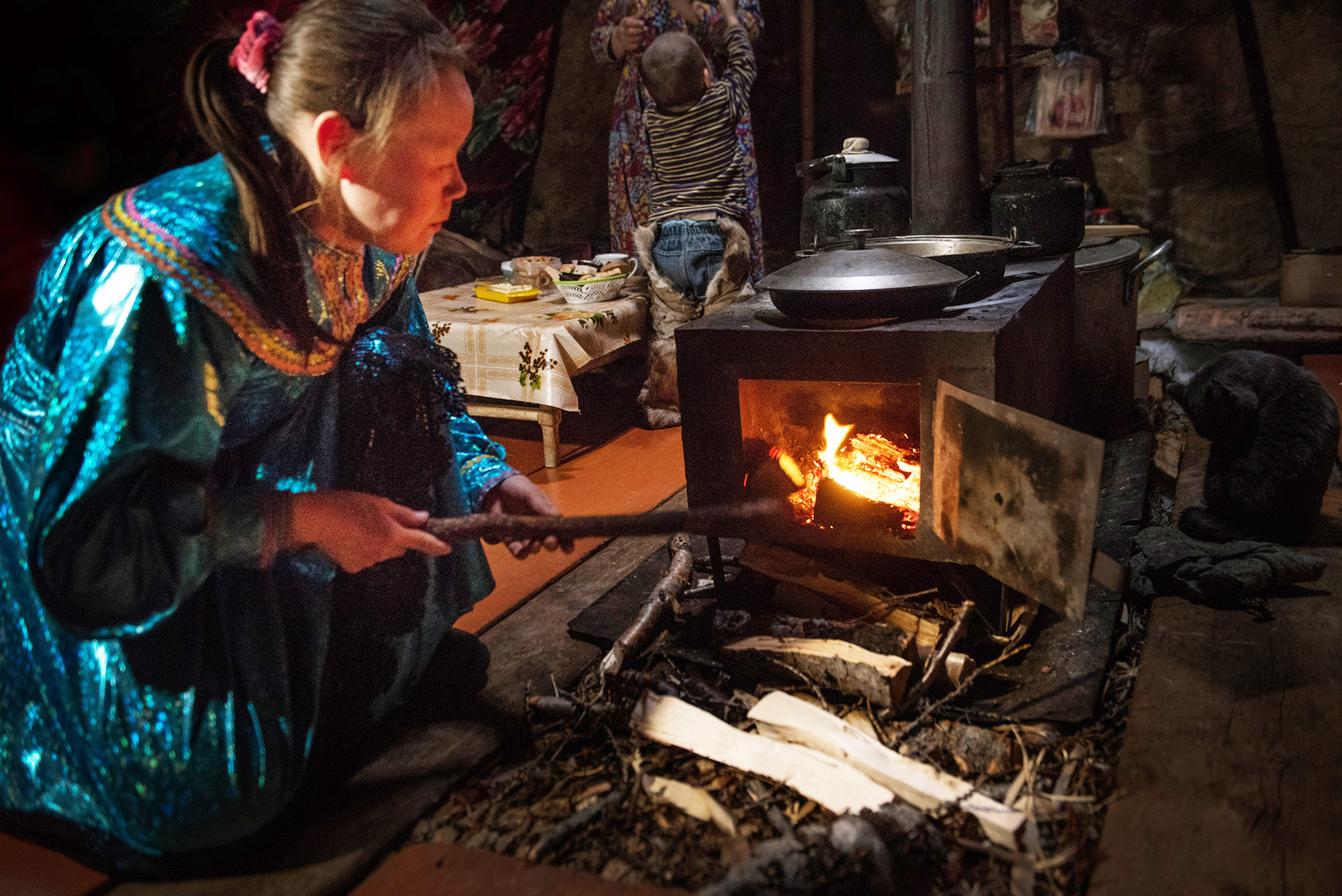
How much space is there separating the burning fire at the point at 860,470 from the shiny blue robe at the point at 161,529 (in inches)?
52.6

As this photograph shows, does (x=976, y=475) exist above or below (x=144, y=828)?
above

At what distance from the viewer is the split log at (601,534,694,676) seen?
94.6 inches

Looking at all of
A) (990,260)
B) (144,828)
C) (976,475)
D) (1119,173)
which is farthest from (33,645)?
(1119,173)

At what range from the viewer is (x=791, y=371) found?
2.40m

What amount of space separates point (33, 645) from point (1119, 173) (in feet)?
21.1

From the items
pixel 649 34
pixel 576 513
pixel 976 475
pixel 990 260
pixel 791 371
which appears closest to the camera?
pixel 976 475

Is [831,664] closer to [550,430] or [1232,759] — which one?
[1232,759]

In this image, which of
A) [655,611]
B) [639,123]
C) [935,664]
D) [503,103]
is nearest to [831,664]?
[935,664]

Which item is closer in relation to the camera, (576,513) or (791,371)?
(791,371)

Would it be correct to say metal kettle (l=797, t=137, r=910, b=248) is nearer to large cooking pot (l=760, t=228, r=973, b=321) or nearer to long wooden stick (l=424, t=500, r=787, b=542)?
large cooking pot (l=760, t=228, r=973, b=321)

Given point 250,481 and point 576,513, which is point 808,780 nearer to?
point 250,481

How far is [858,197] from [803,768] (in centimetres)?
303

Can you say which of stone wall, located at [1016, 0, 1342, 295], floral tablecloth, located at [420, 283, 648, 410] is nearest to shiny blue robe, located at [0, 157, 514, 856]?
floral tablecloth, located at [420, 283, 648, 410]

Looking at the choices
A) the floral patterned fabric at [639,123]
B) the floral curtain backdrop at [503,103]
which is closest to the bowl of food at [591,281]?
the floral patterned fabric at [639,123]
